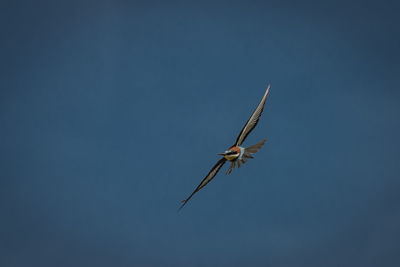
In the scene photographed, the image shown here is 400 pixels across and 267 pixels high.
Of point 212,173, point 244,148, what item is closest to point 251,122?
point 244,148

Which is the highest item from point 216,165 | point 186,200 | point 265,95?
point 265,95

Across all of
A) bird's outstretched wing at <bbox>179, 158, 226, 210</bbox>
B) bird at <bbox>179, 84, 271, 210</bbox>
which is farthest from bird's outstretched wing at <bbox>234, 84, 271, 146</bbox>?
bird's outstretched wing at <bbox>179, 158, 226, 210</bbox>

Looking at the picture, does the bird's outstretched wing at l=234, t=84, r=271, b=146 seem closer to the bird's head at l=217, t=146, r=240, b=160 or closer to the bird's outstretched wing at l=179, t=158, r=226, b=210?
the bird's head at l=217, t=146, r=240, b=160

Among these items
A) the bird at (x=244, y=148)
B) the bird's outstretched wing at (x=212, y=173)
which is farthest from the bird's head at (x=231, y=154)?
the bird's outstretched wing at (x=212, y=173)

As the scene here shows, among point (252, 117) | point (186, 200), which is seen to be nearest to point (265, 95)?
point (252, 117)

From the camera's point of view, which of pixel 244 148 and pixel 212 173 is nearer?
pixel 244 148

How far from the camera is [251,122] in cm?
2692

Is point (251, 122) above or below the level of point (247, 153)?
above

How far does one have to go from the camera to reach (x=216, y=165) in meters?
28.8

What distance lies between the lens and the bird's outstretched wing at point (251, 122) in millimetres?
26734

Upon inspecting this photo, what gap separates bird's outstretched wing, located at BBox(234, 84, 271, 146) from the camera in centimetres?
2673

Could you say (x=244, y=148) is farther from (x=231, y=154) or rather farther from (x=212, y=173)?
(x=212, y=173)

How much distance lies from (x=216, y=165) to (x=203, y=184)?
5.43 feet

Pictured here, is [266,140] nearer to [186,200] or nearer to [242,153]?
[242,153]
